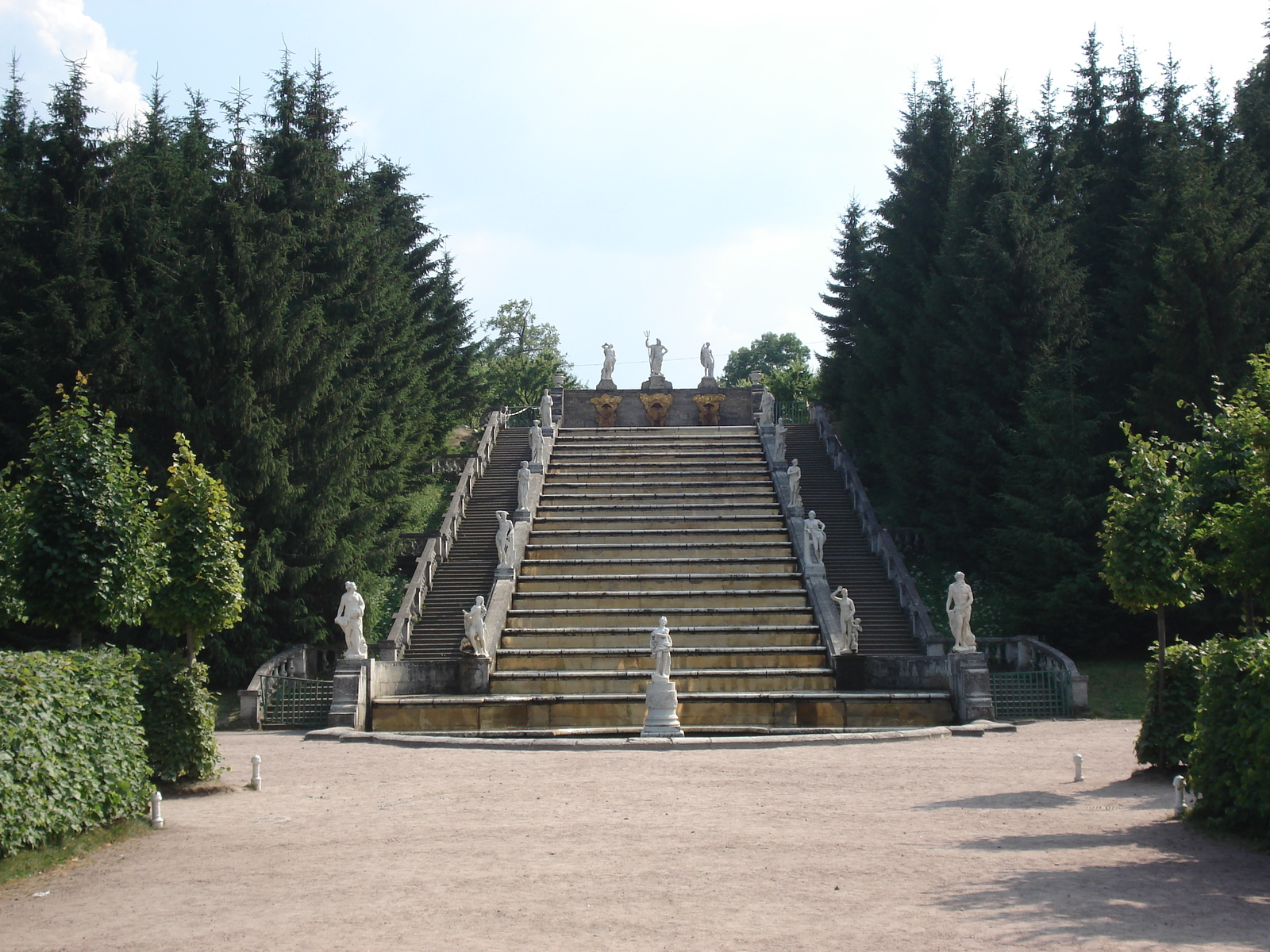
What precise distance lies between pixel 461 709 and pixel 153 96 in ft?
80.9

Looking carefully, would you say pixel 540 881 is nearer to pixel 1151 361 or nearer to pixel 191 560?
pixel 191 560

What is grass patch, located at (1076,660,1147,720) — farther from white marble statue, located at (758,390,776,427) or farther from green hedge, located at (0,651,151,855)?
green hedge, located at (0,651,151,855)

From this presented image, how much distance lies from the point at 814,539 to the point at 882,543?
130 inches

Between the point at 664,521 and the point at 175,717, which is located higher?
the point at 664,521

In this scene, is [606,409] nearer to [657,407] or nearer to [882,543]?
[657,407]

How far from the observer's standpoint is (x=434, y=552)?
2828 cm

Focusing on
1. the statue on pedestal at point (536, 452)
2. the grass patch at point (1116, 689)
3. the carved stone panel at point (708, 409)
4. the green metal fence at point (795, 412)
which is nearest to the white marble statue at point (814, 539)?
the grass patch at point (1116, 689)

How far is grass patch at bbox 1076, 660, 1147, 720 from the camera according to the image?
21.5m

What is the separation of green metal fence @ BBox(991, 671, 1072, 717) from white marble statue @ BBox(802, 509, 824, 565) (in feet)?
17.9

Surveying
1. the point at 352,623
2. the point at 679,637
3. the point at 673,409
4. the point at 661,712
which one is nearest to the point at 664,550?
the point at 679,637

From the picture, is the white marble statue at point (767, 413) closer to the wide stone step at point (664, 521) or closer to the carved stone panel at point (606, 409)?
the carved stone panel at point (606, 409)

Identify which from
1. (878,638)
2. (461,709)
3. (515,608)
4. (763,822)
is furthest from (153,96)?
(763,822)

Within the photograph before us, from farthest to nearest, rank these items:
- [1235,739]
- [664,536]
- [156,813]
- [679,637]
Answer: [664,536], [679,637], [156,813], [1235,739]

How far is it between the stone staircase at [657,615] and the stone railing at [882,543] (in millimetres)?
607
